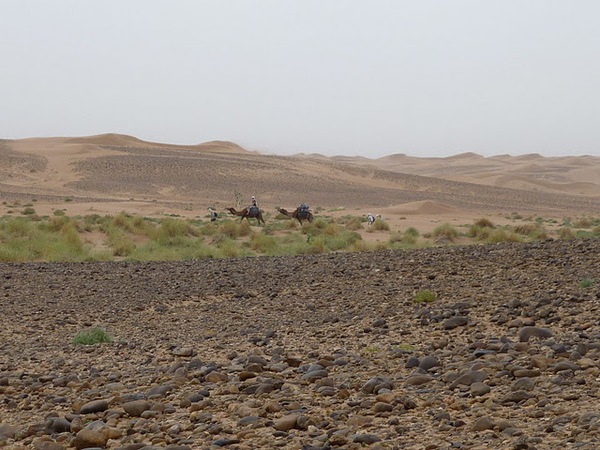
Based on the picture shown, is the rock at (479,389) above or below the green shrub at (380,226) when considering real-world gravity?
above

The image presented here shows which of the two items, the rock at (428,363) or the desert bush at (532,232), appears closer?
the rock at (428,363)

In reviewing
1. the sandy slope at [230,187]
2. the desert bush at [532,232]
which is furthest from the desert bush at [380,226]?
the desert bush at [532,232]

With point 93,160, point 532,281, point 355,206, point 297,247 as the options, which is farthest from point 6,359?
point 93,160

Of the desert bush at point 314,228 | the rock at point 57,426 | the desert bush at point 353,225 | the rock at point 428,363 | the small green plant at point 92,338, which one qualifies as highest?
Answer: the rock at point 428,363

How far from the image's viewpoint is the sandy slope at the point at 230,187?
53.8 meters

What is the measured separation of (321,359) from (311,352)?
0.67 metres

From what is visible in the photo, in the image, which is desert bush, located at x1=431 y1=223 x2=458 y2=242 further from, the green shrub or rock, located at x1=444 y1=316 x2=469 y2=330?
rock, located at x1=444 y1=316 x2=469 y2=330

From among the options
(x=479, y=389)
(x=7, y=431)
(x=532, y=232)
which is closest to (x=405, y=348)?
(x=479, y=389)

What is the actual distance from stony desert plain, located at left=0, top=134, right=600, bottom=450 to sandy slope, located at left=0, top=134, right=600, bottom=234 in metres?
26.6

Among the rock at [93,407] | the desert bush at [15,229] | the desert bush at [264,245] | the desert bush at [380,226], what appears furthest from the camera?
the desert bush at [380,226]

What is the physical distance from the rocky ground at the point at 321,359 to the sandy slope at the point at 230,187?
27791mm

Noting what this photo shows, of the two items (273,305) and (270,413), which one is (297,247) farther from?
(270,413)

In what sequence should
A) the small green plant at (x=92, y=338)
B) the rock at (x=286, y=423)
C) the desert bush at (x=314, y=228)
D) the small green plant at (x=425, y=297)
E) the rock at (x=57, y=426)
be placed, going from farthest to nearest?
1. the desert bush at (x=314, y=228)
2. the small green plant at (x=425, y=297)
3. the small green plant at (x=92, y=338)
4. the rock at (x=57, y=426)
5. the rock at (x=286, y=423)

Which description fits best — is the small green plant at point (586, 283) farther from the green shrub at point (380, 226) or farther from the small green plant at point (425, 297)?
the green shrub at point (380, 226)
